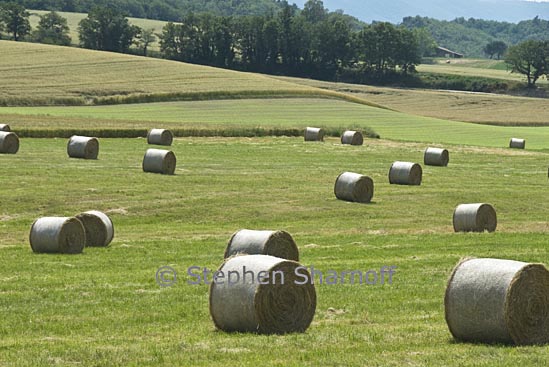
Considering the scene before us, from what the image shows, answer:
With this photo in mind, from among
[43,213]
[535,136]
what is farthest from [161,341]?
[535,136]

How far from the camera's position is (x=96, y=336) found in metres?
15.1

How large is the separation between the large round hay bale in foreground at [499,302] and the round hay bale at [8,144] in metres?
35.8

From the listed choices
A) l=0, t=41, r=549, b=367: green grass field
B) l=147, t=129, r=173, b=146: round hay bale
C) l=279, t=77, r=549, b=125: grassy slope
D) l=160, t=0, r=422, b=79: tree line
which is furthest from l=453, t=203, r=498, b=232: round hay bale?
l=160, t=0, r=422, b=79: tree line

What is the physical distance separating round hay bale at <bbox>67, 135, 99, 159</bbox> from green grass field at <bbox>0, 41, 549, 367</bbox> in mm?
639

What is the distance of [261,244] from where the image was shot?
1980 cm

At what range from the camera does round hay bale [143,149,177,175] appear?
4275cm

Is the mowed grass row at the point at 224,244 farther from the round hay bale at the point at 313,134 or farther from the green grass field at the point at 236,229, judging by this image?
the round hay bale at the point at 313,134

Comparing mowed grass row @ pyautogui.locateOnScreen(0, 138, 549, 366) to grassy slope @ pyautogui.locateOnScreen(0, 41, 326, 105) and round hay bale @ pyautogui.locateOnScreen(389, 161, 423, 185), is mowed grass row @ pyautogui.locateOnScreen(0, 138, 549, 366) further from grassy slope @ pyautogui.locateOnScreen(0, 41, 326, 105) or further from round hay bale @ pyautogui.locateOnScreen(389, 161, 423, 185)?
grassy slope @ pyautogui.locateOnScreen(0, 41, 326, 105)

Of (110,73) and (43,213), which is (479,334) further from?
(110,73)

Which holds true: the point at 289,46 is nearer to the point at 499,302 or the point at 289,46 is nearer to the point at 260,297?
the point at 260,297

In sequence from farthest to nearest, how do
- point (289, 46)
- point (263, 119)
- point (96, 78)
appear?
point (289, 46), point (96, 78), point (263, 119)

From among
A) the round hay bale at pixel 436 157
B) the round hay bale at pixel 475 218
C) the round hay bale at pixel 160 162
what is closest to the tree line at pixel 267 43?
the round hay bale at pixel 436 157

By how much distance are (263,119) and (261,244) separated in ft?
207

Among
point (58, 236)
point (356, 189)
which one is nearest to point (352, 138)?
point (356, 189)
